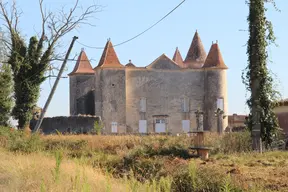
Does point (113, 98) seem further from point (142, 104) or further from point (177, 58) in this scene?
point (177, 58)

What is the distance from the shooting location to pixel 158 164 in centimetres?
1511

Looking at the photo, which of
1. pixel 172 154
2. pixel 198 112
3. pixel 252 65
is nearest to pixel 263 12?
pixel 252 65

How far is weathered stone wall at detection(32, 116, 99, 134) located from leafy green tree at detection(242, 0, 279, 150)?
91.0 ft

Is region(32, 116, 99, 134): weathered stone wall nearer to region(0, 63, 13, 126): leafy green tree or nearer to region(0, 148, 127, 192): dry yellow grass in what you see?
region(0, 63, 13, 126): leafy green tree

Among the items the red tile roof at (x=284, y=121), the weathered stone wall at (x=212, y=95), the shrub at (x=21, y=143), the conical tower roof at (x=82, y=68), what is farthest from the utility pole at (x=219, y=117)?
the shrub at (x=21, y=143)

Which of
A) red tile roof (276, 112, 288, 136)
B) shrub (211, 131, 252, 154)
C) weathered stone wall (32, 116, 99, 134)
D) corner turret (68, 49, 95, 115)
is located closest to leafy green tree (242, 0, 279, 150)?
shrub (211, 131, 252, 154)

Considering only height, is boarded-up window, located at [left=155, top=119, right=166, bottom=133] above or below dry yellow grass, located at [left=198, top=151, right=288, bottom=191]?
above

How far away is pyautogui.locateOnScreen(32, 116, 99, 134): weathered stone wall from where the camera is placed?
4834 cm

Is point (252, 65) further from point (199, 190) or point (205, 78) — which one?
point (205, 78)

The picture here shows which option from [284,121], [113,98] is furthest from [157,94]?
[284,121]

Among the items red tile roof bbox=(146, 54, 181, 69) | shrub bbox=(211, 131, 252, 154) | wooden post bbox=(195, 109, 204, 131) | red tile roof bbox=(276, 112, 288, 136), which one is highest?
red tile roof bbox=(146, 54, 181, 69)

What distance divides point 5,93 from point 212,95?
87.7 feet

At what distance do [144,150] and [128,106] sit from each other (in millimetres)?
41276

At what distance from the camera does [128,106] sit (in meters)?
60.7
